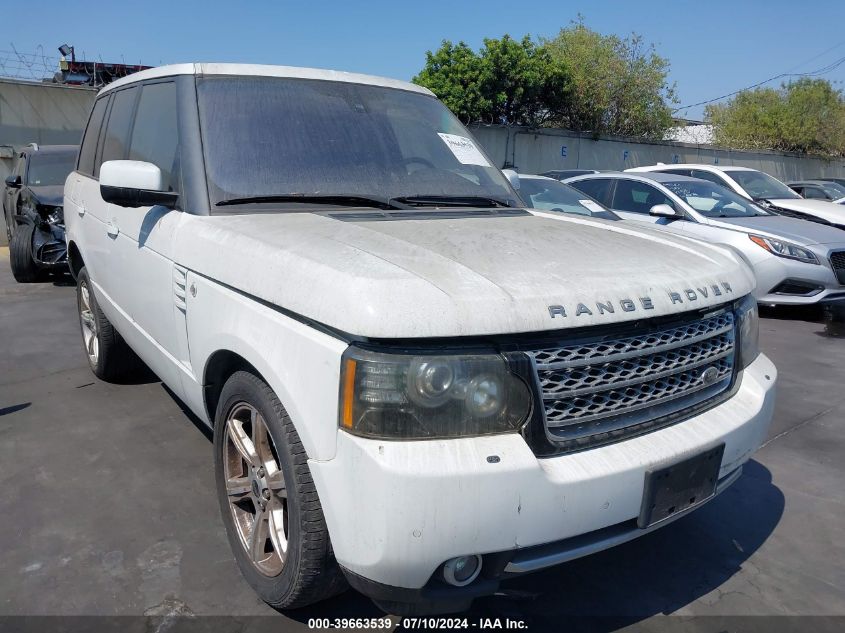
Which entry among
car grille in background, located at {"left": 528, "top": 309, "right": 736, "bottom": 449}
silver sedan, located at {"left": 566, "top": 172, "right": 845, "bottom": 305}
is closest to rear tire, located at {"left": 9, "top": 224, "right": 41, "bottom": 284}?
silver sedan, located at {"left": 566, "top": 172, "right": 845, "bottom": 305}

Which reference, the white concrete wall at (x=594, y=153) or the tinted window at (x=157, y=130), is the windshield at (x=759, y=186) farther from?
the tinted window at (x=157, y=130)

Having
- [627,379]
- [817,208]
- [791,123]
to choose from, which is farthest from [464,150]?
[791,123]

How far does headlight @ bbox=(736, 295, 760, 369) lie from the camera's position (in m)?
2.45

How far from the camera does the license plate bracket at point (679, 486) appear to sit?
6.48ft

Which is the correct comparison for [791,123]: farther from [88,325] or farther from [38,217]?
[88,325]

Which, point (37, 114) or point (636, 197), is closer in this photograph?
point (636, 197)

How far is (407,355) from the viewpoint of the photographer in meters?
1.75

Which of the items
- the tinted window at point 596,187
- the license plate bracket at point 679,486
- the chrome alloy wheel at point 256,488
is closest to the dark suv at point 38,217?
the chrome alloy wheel at point 256,488

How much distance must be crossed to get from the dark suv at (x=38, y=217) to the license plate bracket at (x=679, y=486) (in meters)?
7.70

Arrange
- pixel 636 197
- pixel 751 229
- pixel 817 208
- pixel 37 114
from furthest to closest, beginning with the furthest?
1. pixel 37 114
2. pixel 817 208
3. pixel 636 197
4. pixel 751 229

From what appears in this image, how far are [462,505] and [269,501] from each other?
0.90m

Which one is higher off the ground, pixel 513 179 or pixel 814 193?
pixel 513 179

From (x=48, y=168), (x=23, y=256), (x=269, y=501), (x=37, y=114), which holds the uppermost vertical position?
(x=37, y=114)

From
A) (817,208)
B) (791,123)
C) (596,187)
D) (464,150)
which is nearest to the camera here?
(464,150)
